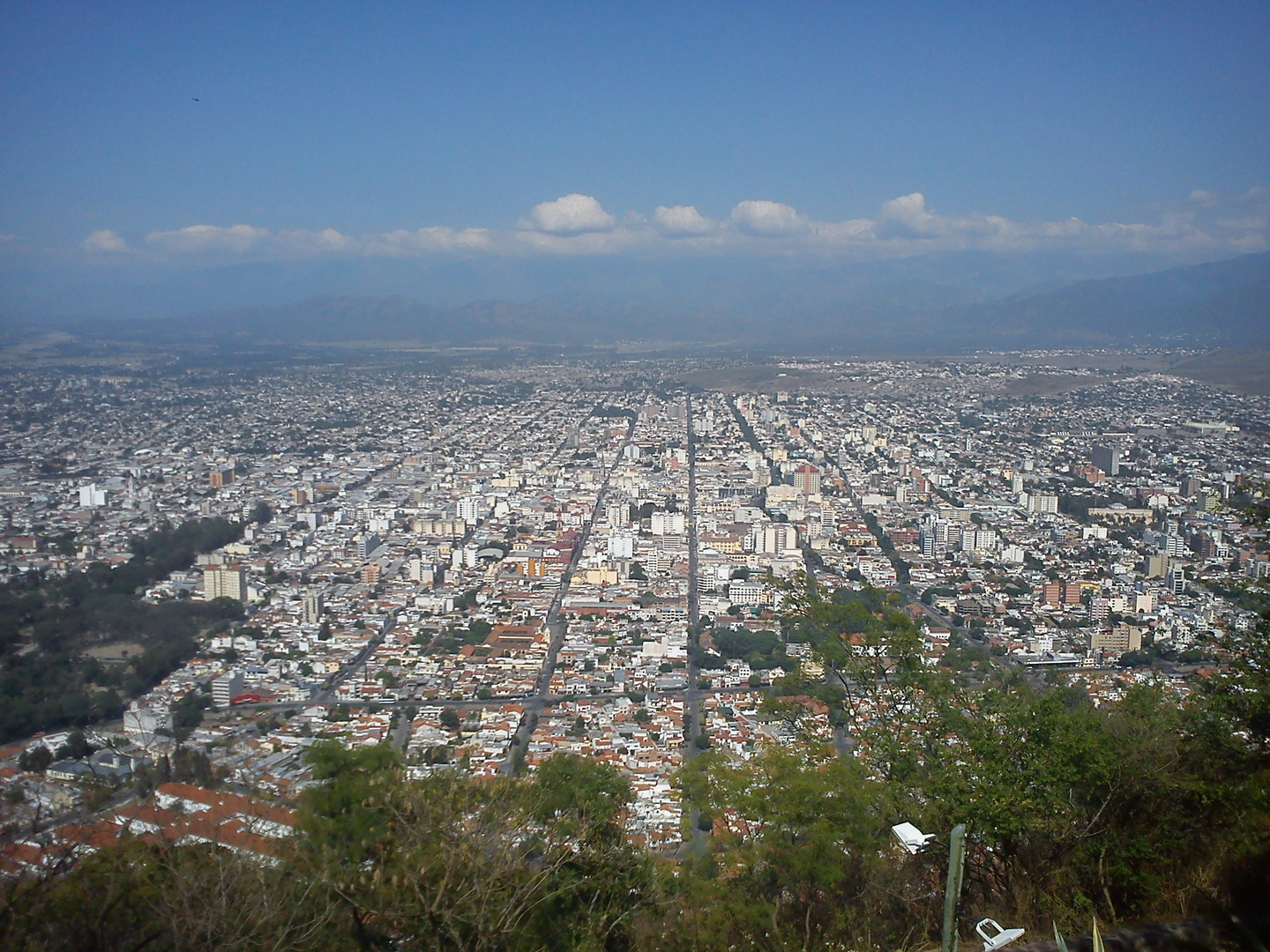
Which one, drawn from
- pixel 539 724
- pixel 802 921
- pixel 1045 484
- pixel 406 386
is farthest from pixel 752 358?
pixel 802 921

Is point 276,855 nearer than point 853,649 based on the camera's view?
Yes

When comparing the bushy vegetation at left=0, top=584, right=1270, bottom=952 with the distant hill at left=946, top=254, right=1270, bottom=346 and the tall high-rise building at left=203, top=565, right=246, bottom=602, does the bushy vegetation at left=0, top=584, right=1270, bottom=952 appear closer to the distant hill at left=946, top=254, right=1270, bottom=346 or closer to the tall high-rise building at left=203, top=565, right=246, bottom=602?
the tall high-rise building at left=203, top=565, right=246, bottom=602

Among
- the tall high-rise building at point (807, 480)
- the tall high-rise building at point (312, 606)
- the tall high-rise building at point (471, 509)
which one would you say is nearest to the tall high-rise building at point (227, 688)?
the tall high-rise building at point (312, 606)

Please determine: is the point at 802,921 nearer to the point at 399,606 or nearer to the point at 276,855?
the point at 276,855

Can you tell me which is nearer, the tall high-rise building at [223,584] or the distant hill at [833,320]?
the tall high-rise building at [223,584]

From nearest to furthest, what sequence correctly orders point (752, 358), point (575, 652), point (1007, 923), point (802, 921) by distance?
point (1007, 923) → point (802, 921) → point (575, 652) → point (752, 358)

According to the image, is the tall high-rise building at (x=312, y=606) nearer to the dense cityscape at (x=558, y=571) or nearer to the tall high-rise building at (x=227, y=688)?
the dense cityscape at (x=558, y=571)
